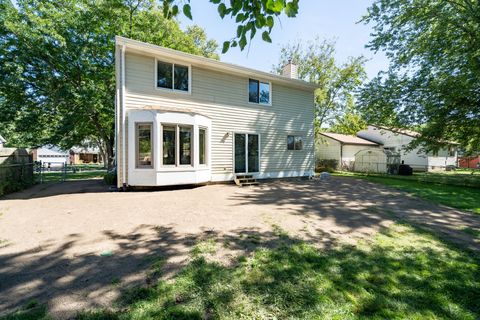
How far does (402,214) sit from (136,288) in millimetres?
7184

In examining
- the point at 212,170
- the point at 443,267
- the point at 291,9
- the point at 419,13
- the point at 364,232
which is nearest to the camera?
the point at 291,9

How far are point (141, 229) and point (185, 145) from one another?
5.59m

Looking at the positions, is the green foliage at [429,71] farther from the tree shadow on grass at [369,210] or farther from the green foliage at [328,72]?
the green foliage at [328,72]

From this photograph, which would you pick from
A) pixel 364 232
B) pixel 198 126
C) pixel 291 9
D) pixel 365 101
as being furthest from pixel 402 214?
pixel 365 101

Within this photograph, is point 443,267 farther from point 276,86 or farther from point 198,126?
point 276,86

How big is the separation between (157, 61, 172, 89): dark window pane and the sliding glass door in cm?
421

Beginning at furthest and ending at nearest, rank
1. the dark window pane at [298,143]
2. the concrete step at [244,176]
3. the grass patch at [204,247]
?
1. the dark window pane at [298,143]
2. the concrete step at [244,176]
3. the grass patch at [204,247]

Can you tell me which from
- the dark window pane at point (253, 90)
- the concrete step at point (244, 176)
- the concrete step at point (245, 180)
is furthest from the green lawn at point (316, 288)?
the dark window pane at point (253, 90)

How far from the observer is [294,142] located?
48.1 feet

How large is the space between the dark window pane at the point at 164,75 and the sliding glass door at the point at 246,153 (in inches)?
166

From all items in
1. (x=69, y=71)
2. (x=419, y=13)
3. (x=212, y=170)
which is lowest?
(x=212, y=170)

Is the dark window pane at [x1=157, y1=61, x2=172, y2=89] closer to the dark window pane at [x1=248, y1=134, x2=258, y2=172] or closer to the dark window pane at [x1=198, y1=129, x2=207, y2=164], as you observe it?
the dark window pane at [x1=198, y1=129, x2=207, y2=164]

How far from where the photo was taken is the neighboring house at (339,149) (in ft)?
83.4

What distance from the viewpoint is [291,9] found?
3.20 meters
